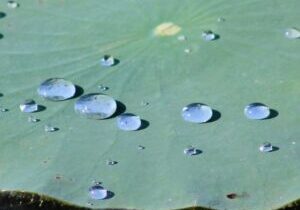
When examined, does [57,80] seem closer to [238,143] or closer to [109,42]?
[109,42]

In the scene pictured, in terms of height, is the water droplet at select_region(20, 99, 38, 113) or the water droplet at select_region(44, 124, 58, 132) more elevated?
the water droplet at select_region(20, 99, 38, 113)

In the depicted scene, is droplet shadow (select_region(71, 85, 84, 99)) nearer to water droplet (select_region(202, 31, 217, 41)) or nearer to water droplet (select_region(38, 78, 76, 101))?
water droplet (select_region(38, 78, 76, 101))

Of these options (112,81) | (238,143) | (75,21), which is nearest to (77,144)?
(112,81)

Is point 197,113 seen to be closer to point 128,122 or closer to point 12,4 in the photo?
point 128,122

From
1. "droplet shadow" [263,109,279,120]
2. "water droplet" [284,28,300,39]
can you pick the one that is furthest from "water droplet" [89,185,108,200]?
"water droplet" [284,28,300,39]

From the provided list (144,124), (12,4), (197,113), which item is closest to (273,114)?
(197,113)

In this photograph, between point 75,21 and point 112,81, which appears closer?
point 112,81
